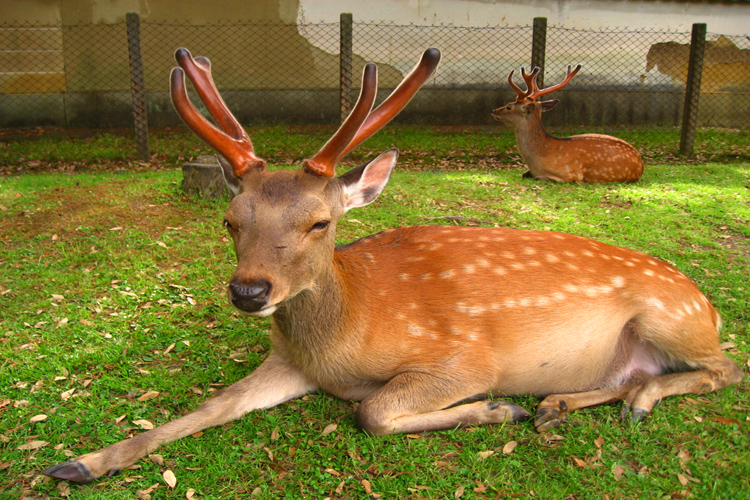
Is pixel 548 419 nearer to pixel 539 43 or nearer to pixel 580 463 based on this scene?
pixel 580 463

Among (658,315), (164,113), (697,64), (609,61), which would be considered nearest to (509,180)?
(697,64)

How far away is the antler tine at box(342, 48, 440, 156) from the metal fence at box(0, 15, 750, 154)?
27.5ft

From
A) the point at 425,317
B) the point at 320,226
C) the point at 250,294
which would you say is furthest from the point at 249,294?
the point at 425,317

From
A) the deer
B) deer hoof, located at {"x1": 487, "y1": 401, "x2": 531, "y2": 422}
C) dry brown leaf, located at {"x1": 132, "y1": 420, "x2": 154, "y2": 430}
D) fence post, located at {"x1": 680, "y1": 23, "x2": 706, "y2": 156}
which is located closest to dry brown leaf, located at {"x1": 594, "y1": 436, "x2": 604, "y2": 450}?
deer hoof, located at {"x1": 487, "y1": 401, "x2": 531, "y2": 422}

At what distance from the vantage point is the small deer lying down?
2580 millimetres

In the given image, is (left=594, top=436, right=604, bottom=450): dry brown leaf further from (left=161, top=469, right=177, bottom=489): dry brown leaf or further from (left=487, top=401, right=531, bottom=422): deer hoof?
(left=161, top=469, right=177, bottom=489): dry brown leaf

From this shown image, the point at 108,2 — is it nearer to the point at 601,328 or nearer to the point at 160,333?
the point at 160,333

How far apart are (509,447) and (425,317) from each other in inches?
27.6

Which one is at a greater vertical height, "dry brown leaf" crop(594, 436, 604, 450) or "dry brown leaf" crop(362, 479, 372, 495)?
"dry brown leaf" crop(594, 436, 604, 450)

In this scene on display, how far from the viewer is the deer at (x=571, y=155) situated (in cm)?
754

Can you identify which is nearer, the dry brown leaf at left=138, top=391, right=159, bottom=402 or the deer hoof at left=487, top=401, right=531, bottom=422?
the deer hoof at left=487, top=401, right=531, bottom=422

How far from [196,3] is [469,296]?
31.8ft

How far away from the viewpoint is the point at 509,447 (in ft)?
8.69

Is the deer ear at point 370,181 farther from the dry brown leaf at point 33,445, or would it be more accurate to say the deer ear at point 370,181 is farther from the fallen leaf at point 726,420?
the fallen leaf at point 726,420
